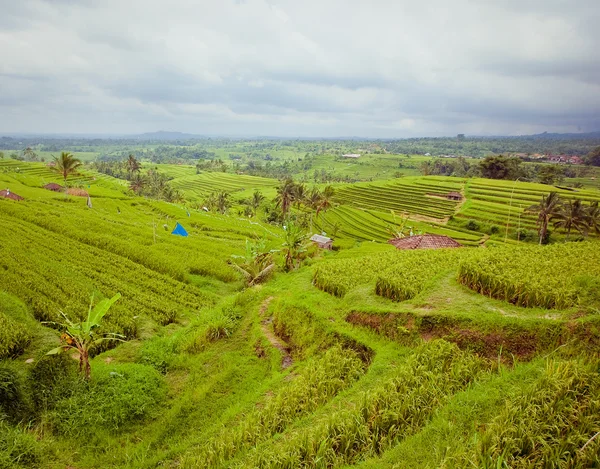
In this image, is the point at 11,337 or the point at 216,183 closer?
the point at 11,337

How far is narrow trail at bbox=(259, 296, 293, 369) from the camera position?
10758mm

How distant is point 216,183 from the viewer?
113m

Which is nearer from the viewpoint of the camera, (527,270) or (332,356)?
(332,356)

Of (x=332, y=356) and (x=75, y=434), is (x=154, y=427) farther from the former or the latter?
(x=332, y=356)

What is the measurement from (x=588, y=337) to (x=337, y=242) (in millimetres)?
26132

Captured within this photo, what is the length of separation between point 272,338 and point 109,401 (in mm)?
4847

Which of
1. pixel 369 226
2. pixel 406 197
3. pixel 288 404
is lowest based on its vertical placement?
pixel 369 226

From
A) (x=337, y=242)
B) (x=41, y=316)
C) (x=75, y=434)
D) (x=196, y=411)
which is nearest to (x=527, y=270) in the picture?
(x=196, y=411)

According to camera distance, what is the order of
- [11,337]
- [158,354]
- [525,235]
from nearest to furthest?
[11,337], [158,354], [525,235]

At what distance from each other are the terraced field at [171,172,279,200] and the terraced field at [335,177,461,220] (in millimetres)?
39817

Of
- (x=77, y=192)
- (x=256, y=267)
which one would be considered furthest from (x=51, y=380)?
(x=77, y=192)

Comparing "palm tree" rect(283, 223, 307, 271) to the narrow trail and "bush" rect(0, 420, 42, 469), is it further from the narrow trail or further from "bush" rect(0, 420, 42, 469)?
"bush" rect(0, 420, 42, 469)

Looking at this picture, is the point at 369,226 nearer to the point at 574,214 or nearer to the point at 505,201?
the point at 505,201

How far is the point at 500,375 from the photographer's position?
7.48 m
